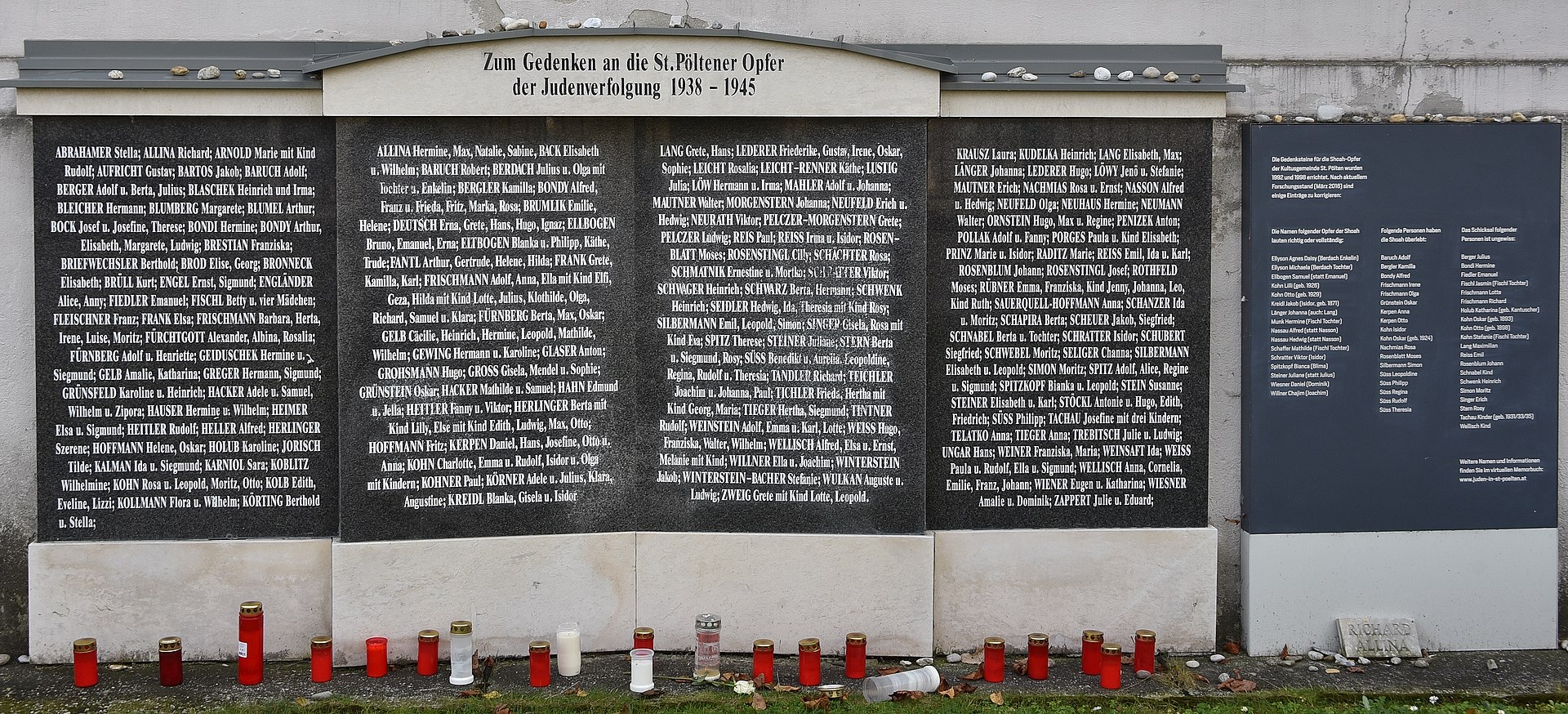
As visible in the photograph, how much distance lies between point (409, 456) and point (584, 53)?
2.27 meters

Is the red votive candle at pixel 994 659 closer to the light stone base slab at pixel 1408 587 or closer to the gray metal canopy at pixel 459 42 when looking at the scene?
the light stone base slab at pixel 1408 587

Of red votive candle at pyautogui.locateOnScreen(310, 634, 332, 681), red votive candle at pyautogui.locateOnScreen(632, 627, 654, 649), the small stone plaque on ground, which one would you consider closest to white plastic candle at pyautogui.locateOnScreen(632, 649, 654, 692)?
red votive candle at pyautogui.locateOnScreen(632, 627, 654, 649)

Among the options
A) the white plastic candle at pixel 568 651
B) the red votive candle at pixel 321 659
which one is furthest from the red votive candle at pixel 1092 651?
the red votive candle at pixel 321 659

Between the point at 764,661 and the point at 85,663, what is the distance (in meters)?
3.33

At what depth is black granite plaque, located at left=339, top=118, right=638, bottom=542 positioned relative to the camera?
576 centimetres

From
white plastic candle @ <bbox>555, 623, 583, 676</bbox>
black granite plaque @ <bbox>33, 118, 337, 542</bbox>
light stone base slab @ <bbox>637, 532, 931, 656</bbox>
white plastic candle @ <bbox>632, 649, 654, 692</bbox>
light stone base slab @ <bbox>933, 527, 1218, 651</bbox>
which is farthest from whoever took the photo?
light stone base slab @ <bbox>933, 527, 1218, 651</bbox>

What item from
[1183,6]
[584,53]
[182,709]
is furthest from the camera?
[1183,6]

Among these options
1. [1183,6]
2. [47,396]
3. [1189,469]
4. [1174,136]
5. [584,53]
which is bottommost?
[1189,469]

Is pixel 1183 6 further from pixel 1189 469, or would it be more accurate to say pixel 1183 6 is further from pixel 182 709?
pixel 182 709

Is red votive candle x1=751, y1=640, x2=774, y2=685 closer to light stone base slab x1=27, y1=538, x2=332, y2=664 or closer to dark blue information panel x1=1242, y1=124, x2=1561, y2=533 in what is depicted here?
light stone base slab x1=27, y1=538, x2=332, y2=664

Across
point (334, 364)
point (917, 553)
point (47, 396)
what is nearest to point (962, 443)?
point (917, 553)

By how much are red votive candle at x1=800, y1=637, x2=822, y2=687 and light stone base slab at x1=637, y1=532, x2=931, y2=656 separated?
0.38 meters

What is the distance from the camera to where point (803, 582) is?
5.92 meters

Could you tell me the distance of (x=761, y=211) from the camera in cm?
588
